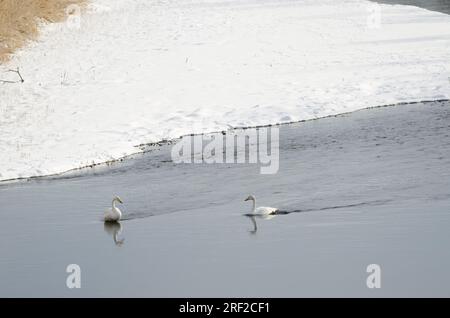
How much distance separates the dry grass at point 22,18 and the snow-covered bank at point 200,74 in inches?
19.9

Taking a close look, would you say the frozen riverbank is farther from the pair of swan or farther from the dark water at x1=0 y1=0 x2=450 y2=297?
the pair of swan

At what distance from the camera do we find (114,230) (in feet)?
49.4

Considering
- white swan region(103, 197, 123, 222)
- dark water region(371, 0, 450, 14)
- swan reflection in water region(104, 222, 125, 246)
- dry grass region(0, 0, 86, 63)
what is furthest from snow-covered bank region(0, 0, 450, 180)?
swan reflection in water region(104, 222, 125, 246)

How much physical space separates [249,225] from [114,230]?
2009mm

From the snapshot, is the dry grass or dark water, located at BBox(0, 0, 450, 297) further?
the dry grass

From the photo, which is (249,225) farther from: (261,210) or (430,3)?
(430,3)

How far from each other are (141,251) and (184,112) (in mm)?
9846

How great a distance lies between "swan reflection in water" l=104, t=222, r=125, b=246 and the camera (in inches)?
572

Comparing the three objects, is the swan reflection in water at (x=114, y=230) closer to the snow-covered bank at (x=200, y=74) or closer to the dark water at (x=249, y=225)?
the dark water at (x=249, y=225)

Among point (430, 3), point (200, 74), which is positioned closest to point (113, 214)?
point (200, 74)

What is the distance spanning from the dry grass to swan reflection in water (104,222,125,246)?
617 inches
